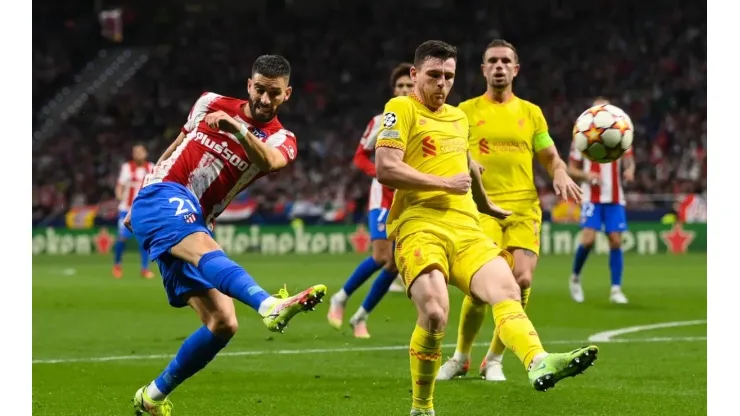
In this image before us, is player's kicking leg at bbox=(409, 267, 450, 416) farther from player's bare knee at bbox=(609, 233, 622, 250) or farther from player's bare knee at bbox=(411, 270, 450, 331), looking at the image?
player's bare knee at bbox=(609, 233, 622, 250)

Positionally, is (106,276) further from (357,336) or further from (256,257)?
(357,336)

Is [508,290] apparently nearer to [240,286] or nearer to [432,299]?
[432,299]

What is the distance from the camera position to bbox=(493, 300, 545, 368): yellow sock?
586cm

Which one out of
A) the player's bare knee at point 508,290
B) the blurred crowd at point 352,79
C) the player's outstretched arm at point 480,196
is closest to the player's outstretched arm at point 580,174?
the player's outstretched arm at point 480,196

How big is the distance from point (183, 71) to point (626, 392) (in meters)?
32.5

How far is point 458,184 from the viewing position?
21.2ft

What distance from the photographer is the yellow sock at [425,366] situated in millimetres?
6445

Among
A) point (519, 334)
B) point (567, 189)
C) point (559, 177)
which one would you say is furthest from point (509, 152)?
point (519, 334)

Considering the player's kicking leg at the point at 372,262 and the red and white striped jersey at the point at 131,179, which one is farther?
the red and white striped jersey at the point at 131,179

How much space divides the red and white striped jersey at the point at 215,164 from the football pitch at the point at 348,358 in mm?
1367

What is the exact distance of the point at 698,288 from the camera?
647 inches

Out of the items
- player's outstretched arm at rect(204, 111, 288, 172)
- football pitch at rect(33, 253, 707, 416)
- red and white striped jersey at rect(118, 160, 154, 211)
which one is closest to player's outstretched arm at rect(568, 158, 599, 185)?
football pitch at rect(33, 253, 707, 416)

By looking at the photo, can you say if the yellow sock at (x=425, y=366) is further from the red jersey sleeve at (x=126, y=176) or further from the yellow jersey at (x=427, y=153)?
the red jersey sleeve at (x=126, y=176)

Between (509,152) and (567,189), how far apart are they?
1.22m
